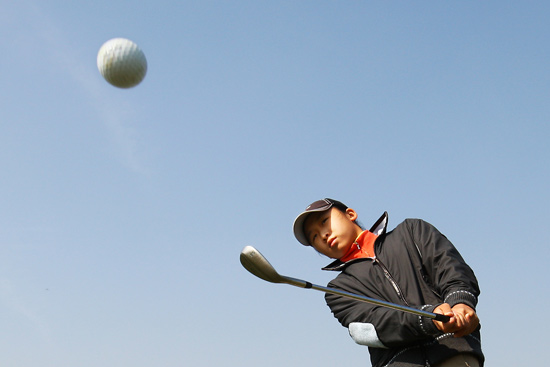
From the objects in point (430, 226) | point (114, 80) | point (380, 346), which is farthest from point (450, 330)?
point (114, 80)

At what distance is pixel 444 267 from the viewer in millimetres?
4203

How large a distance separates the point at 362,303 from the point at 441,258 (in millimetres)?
666

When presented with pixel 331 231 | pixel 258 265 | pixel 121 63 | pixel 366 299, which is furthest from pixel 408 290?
pixel 121 63

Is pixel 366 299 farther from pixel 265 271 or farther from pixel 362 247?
pixel 362 247

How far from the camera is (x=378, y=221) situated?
495 cm

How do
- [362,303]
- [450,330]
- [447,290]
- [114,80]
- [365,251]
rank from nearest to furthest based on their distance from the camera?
[450,330], [447,290], [362,303], [365,251], [114,80]

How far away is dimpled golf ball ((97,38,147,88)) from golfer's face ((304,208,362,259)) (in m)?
3.45

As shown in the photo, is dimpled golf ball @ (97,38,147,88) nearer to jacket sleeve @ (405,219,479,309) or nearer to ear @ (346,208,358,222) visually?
ear @ (346,208,358,222)

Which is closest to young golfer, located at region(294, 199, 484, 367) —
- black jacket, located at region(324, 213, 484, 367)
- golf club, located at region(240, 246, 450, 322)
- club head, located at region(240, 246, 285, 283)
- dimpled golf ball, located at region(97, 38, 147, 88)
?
black jacket, located at region(324, 213, 484, 367)

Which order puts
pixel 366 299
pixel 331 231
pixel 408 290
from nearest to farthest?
1. pixel 366 299
2. pixel 408 290
3. pixel 331 231

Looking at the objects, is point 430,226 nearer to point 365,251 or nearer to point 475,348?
point 365,251

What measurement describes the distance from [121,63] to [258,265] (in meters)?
4.11

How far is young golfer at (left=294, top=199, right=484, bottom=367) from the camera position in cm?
389

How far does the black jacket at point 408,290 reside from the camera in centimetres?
392
